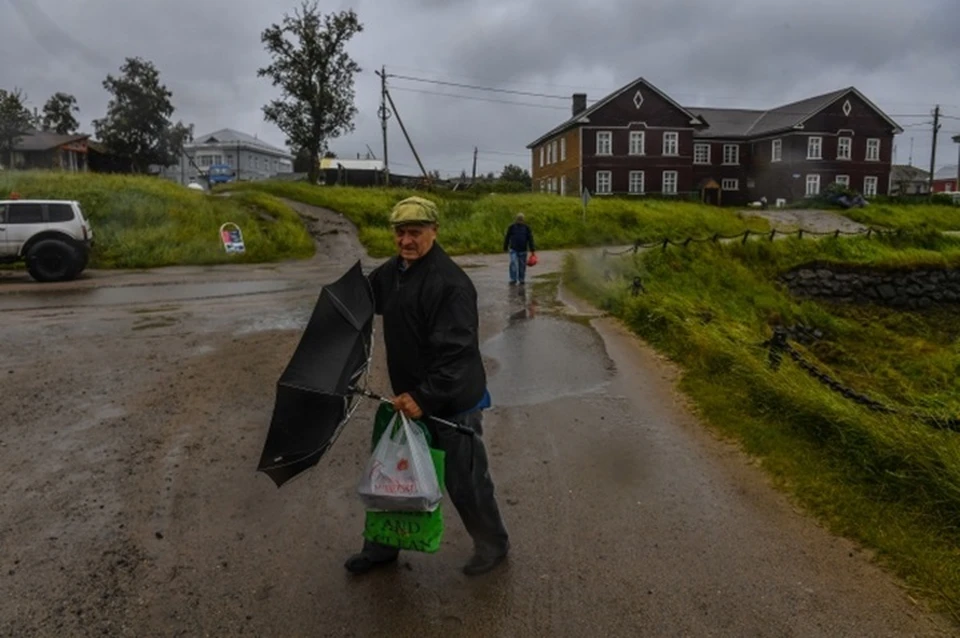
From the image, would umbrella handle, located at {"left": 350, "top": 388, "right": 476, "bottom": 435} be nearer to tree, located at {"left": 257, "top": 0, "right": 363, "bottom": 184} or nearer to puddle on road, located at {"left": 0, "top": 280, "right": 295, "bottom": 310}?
puddle on road, located at {"left": 0, "top": 280, "right": 295, "bottom": 310}

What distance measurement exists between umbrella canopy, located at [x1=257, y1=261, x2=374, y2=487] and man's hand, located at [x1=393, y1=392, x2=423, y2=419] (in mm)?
254

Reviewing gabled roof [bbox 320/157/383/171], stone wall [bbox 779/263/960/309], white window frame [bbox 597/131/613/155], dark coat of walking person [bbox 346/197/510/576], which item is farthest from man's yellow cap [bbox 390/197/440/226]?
gabled roof [bbox 320/157/383/171]

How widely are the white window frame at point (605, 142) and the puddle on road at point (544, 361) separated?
36.9 m

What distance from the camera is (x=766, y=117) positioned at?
5356 centimetres

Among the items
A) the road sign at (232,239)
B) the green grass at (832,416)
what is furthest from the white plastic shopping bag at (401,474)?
the road sign at (232,239)

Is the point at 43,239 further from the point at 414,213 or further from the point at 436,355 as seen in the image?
the point at 436,355

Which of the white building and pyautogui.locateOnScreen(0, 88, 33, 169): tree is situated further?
the white building

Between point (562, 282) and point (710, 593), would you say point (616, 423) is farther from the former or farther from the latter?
point (562, 282)

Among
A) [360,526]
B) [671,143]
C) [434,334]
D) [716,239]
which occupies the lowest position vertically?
[360,526]

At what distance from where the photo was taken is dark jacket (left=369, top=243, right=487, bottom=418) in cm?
347

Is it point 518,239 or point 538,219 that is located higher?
point 538,219

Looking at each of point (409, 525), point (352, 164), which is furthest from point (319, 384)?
point (352, 164)

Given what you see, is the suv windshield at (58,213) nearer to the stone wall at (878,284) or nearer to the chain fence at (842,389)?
the chain fence at (842,389)

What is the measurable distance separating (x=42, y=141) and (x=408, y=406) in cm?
5614
